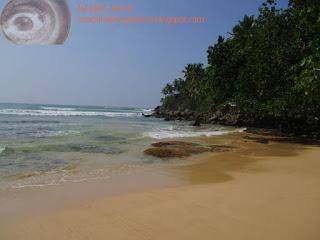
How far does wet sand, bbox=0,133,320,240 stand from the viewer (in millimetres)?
5449

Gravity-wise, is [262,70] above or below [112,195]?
above

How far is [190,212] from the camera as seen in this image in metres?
6.46

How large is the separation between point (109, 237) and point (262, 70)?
75.4 feet

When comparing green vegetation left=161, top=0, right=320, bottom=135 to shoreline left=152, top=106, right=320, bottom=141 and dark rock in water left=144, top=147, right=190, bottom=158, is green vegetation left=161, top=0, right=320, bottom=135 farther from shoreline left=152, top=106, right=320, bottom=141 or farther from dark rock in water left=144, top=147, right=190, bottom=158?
dark rock in water left=144, top=147, right=190, bottom=158

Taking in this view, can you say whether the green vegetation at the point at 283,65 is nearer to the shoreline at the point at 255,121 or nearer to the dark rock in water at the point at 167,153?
the shoreline at the point at 255,121

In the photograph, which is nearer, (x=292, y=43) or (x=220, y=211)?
(x=220, y=211)

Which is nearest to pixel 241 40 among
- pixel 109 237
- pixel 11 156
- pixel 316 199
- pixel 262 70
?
pixel 262 70

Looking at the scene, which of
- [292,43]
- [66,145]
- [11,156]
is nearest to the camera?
[11,156]

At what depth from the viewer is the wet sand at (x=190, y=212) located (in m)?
5.45

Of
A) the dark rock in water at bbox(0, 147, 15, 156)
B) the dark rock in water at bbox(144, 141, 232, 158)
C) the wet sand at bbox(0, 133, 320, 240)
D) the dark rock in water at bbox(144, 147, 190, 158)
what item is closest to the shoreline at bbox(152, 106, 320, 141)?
the dark rock in water at bbox(144, 141, 232, 158)

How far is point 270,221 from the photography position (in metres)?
5.89

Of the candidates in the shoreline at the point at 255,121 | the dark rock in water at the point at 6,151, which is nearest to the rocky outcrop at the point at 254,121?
the shoreline at the point at 255,121

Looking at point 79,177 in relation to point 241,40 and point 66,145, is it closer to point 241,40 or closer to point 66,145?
point 66,145

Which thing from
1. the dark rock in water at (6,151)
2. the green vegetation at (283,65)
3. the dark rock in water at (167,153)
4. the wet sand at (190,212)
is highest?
the green vegetation at (283,65)
